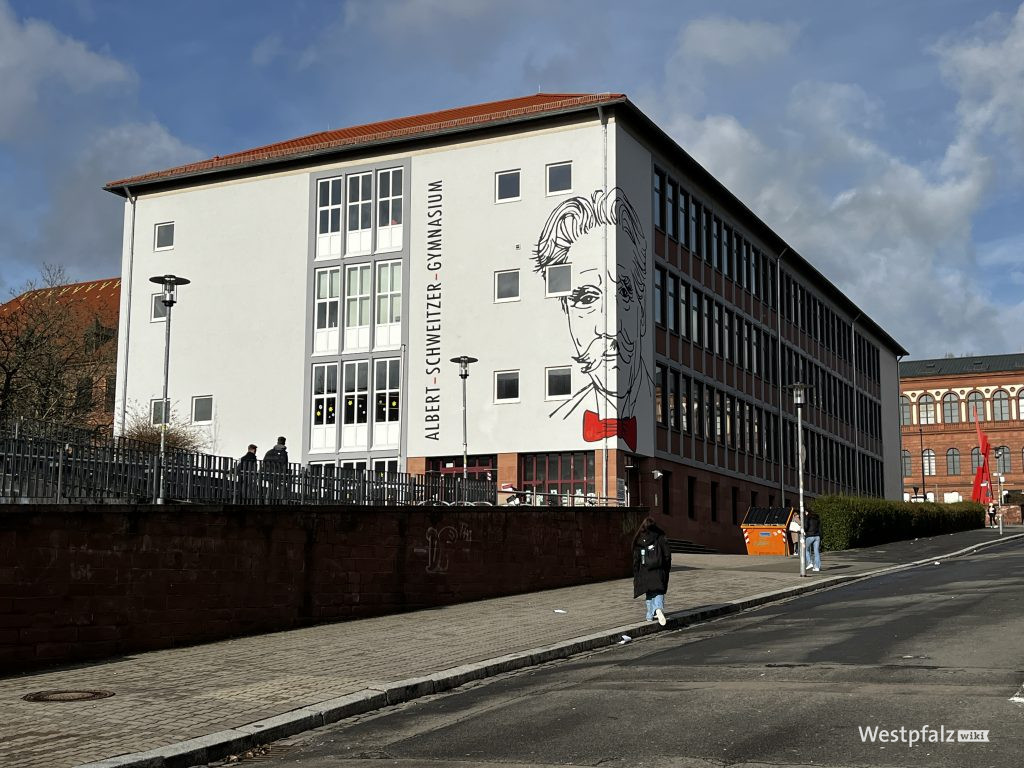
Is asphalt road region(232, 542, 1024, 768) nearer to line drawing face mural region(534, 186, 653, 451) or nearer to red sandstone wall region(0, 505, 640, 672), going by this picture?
red sandstone wall region(0, 505, 640, 672)

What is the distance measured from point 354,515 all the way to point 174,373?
30057 millimetres

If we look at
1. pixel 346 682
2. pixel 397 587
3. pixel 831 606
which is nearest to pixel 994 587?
pixel 831 606

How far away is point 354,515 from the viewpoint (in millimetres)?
19766

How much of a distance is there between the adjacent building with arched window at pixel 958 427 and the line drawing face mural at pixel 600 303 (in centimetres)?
7332

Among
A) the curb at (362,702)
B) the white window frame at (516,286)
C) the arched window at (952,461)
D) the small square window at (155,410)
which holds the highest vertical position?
the white window frame at (516,286)

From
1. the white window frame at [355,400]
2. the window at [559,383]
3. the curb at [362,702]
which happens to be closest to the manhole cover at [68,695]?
the curb at [362,702]

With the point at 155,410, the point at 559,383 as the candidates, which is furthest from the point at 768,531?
the point at 155,410

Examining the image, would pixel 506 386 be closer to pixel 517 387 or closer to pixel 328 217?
pixel 517 387

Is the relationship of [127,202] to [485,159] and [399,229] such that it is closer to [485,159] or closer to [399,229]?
[399,229]

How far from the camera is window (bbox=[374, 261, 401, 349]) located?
44.4 meters

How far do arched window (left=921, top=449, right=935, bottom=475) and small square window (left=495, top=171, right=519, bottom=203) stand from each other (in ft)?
265

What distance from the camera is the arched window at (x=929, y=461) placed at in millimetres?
113688

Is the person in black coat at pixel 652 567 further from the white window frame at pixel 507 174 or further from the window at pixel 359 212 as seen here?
the window at pixel 359 212

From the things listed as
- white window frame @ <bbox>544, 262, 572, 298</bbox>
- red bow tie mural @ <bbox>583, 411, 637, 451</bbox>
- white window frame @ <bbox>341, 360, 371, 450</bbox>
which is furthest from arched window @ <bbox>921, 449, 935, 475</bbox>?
white window frame @ <bbox>341, 360, 371, 450</bbox>
